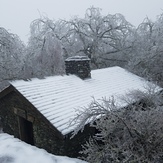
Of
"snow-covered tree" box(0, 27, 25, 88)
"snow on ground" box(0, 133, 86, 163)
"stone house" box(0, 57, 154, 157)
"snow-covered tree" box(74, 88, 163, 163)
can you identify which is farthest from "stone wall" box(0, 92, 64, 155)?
"snow-covered tree" box(0, 27, 25, 88)

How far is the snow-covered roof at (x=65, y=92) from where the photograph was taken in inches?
257

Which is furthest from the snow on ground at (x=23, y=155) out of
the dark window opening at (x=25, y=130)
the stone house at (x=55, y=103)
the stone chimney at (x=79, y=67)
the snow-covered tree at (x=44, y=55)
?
the snow-covered tree at (x=44, y=55)

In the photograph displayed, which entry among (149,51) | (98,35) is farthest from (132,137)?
(98,35)

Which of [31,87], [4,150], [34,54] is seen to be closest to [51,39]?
[34,54]

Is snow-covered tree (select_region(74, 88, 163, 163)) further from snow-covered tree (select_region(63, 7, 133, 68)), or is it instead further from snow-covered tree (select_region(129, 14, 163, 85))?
snow-covered tree (select_region(63, 7, 133, 68))

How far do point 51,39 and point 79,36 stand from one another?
322cm

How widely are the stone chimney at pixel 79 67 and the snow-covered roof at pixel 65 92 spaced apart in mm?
304

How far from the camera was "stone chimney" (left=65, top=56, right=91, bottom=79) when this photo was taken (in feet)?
32.8

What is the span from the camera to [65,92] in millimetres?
8133

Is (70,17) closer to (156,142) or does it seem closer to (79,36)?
(79,36)

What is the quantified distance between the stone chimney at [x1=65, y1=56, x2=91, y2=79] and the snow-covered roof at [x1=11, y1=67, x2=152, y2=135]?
1.00 ft

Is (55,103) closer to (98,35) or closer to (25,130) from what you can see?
(25,130)

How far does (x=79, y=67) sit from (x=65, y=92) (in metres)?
2.30

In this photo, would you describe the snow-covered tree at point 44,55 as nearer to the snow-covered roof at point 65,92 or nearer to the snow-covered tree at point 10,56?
the snow-covered tree at point 10,56
